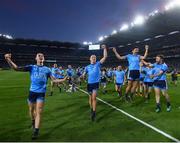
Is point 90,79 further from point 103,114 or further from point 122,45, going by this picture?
point 122,45

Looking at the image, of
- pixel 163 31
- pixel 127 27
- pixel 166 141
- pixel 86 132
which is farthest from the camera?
pixel 127 27

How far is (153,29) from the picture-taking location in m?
83.7


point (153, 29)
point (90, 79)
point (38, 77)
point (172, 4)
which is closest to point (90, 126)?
point (90, 79)

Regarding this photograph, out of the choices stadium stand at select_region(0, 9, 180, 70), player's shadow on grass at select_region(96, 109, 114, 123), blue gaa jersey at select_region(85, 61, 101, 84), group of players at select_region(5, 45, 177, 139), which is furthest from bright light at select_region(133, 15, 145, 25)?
blue gaa jersey at select_region(85, 61, 101, 84)

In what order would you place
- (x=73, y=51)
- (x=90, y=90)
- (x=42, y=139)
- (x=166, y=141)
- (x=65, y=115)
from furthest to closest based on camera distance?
(x=73, y=51), (x=65, y=115), (x=90, y=90), (x=42, y=139), (x=166, y=141)

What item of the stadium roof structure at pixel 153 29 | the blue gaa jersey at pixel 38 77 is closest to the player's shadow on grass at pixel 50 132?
the blue gaa jersey at pixel 38 77

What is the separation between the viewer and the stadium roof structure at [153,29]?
242ft

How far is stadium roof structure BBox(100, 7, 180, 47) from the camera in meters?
73.8

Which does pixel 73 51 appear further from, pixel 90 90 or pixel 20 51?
pixel 90 90

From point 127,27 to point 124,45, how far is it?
41.1 ft

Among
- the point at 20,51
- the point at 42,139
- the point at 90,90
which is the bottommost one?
the point at 42,139

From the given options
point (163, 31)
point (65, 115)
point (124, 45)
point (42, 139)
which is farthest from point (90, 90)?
point (124, 45)

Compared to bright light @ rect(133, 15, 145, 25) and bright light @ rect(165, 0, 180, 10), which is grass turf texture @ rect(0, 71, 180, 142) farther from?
bright light @ rect(133, 15, 145, 25)

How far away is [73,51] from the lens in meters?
120
